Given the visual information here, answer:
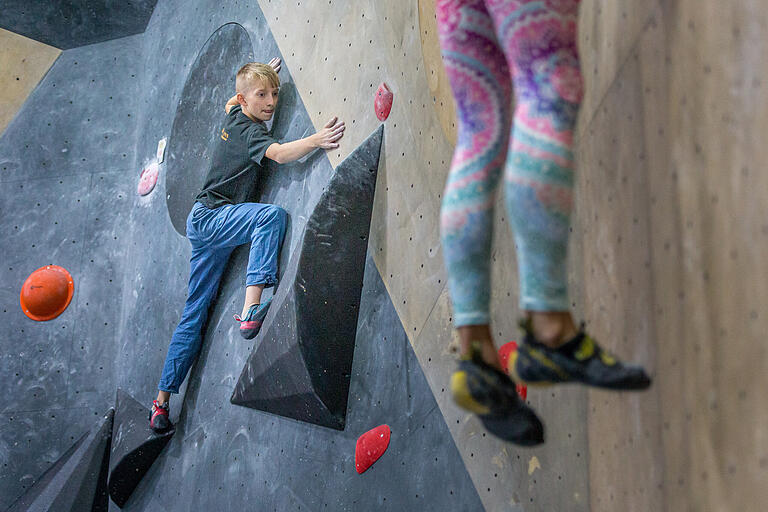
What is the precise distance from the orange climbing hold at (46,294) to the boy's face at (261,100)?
1550 millimetres

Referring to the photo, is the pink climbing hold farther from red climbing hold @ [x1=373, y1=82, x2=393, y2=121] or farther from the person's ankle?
the person's ankle

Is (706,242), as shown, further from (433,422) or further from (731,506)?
(433,422)

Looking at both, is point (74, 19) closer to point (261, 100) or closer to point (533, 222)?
point (261, 100)

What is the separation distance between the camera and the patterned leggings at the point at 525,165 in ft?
2.93

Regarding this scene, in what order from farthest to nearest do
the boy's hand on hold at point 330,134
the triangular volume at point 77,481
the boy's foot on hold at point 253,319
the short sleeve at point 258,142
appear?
the triangular volume at point 77,481, the short sleeve at point 258,142, the boy's foot on hold at point 253,319, the boy's hand on hold at point 330,134

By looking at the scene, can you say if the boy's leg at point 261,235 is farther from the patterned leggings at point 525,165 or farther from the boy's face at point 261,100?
the patterned leggings at point 525,165

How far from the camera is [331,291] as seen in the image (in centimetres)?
214

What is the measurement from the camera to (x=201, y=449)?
2.67 meters

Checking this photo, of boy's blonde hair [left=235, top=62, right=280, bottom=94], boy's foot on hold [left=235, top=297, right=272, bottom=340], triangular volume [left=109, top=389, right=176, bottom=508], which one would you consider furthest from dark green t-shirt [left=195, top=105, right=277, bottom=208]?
triangular volume [left=109, top=389, right=176, bottom=508]

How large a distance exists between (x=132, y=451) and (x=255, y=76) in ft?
5.17

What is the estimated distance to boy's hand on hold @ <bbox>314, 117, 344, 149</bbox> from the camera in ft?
7.57

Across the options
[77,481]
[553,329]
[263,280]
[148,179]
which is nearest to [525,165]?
[553,329]

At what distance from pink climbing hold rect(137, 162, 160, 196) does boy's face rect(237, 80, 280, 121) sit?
0.95 meters

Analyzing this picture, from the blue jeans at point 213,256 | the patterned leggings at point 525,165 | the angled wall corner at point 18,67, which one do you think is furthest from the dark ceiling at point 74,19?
the patterned leggings at point 525,165
